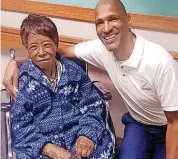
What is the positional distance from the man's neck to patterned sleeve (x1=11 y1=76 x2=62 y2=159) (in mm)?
415

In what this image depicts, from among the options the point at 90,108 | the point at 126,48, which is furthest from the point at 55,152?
the point at 126,48

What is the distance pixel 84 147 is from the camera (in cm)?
152

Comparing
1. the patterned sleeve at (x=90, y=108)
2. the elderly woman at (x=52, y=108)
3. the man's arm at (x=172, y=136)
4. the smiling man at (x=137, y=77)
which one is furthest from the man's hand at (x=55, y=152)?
the man's arm at (x=172, y=136)

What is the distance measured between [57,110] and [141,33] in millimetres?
591

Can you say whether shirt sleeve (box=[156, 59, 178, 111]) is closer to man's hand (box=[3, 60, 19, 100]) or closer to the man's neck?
the man's neck

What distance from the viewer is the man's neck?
57.4 inches

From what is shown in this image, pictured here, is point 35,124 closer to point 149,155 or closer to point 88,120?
point 88,120

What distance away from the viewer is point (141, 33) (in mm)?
1847

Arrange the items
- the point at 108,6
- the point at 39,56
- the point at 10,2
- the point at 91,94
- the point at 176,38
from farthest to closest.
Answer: the point at 10,2, the point at 176,38, the point at 91,94, the point at 39,56, the point at 108,6

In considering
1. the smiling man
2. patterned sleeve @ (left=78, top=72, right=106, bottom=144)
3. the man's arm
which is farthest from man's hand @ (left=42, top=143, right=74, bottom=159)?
the man's arm

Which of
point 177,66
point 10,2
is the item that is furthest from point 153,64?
point 10,2

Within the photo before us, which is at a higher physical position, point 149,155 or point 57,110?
point 57,110

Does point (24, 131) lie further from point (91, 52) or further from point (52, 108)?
point (91, 52)

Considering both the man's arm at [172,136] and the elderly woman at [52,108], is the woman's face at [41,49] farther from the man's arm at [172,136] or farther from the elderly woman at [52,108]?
the man's arm at [172,136]
